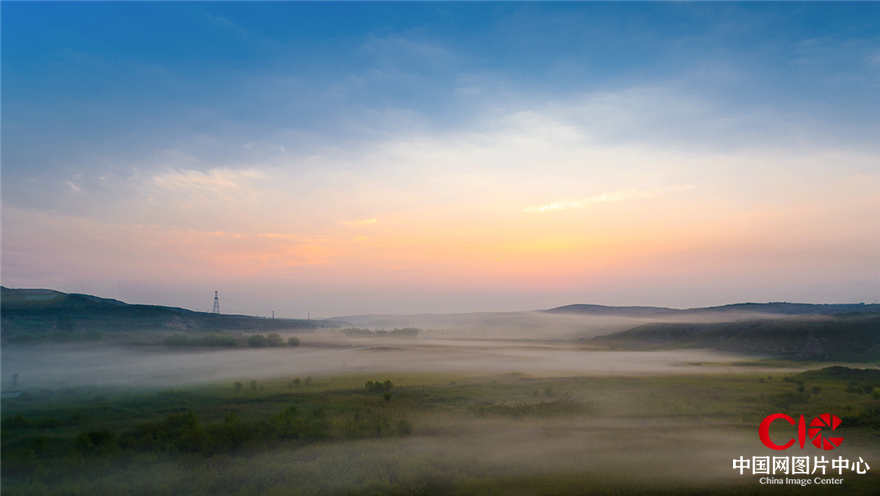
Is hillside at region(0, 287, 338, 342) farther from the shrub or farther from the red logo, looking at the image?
the red logo

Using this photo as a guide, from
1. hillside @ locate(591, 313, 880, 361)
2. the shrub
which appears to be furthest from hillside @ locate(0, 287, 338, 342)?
hillside @ locate(591, 313, 880, 361)

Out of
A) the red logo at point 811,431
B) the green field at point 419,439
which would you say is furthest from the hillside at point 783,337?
the red logo at point 811,431

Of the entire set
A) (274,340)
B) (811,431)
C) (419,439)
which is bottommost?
(274,340)

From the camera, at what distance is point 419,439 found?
108ft

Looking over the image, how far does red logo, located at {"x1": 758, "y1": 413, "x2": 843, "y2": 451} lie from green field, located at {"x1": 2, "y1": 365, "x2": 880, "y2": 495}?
810 mm

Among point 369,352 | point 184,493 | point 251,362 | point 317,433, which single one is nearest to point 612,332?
point 369,352

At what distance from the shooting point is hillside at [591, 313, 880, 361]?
10012cm

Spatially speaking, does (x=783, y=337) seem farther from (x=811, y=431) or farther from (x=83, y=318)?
(x=83, y=318)

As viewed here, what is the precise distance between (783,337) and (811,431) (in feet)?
315

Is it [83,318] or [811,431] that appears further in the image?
[83,318]

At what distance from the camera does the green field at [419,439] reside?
24.6 meters

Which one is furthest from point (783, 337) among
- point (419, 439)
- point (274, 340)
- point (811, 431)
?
point (274, 340)

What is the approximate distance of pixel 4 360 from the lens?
83.2 meters

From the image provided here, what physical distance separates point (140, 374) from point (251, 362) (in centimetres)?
2130
